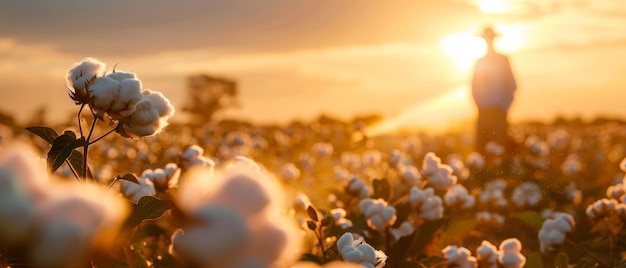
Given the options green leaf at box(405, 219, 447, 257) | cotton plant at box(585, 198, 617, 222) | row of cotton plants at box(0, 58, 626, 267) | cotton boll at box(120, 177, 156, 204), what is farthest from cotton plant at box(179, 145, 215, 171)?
cotton plant at box(585, 198, 617, 222)

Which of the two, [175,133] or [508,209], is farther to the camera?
[175,133]

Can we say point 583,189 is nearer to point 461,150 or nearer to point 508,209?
point 508,209

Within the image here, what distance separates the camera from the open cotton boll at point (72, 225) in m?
0.64

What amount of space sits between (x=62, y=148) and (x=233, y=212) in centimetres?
144

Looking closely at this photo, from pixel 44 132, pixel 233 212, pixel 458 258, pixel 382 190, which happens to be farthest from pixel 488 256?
pixel 233 212

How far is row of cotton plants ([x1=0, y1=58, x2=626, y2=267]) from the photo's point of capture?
25.6 inches

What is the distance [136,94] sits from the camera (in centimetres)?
185

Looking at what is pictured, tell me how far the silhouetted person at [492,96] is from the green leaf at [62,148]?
1446 cm

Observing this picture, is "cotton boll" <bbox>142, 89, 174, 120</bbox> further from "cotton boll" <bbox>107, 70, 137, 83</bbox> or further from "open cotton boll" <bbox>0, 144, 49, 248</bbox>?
"open cotton boll" <bbox>0, 144, 49, 248</bbox>

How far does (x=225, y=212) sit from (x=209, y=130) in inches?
616

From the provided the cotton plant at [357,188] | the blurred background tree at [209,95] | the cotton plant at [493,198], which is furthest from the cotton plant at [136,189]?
the blurred background tree at [209,95]

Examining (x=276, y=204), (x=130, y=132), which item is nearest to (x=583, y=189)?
(x=130, y=132)

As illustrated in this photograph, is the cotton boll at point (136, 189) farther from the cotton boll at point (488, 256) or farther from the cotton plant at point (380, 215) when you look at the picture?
the cotton boll at point (488, 256)

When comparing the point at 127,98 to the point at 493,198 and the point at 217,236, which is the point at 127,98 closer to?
the point at 217,236
